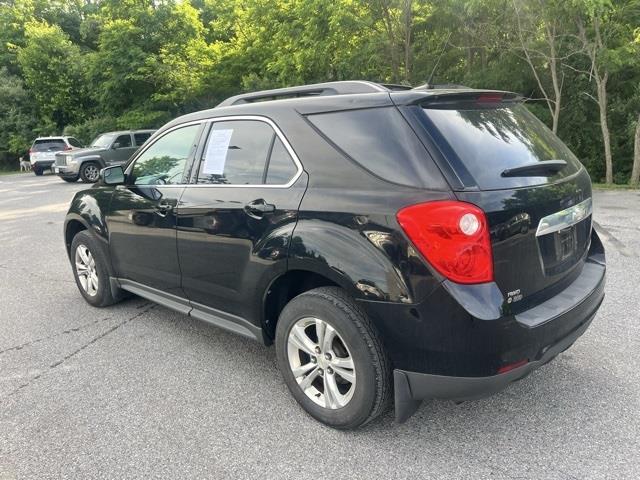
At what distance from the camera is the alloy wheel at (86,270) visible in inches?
181

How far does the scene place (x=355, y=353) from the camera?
247 cm

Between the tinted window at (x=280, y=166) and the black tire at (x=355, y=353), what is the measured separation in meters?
0.67

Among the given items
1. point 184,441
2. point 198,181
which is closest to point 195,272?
point 198,181

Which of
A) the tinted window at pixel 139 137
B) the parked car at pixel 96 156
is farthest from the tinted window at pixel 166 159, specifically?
the tinted window at pixel 139 137

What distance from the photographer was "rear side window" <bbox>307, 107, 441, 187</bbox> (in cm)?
234

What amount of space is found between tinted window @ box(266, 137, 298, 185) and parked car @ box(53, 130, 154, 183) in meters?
16.7

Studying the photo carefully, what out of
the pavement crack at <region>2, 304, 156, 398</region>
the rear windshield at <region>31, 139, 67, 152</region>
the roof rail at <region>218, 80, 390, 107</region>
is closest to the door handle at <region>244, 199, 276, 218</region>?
the roof rail at <region>218, 80, 390, 107</region>

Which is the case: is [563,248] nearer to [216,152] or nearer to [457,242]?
[457,242]

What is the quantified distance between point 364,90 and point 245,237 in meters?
1.08

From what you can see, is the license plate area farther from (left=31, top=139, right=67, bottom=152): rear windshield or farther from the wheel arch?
(left=31, top=139, right=67, bottom=152): rear windshield

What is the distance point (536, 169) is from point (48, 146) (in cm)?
2512

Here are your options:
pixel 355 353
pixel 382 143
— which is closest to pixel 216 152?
pixel 382 143

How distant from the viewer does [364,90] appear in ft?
9.11

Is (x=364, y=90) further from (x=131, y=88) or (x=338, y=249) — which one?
(x=131, y=88)
